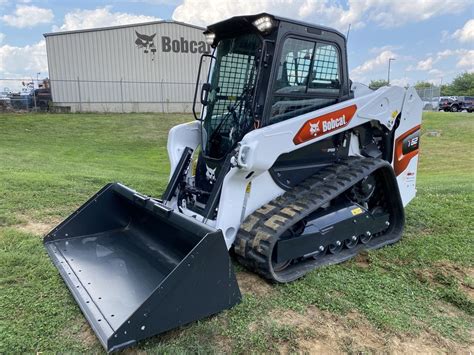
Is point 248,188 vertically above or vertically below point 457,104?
above

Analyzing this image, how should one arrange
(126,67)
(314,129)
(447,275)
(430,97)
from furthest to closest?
(430,97)
(126,67)
(314,129)
(447,275)

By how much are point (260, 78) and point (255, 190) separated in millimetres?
1029

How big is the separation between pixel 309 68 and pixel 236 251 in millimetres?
1921

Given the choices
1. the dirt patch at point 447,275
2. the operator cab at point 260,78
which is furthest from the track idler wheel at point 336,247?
the operator cab at point 260,78

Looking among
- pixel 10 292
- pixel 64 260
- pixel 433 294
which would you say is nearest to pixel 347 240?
pixel 433 294

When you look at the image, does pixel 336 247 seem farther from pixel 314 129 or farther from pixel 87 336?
pixel 87 336

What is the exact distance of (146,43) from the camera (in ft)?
78.7

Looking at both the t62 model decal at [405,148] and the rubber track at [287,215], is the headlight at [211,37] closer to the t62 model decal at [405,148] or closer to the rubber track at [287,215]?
the rubber track at [287,215]

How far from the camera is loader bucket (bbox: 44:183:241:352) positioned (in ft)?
8.60

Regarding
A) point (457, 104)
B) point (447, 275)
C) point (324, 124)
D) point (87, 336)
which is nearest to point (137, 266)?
point (87, 336)

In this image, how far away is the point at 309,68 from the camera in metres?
4.12

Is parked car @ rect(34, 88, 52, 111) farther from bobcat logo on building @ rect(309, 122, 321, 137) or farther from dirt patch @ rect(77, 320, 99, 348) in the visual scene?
dirt patch @ rect(77, 320, 99, 348)

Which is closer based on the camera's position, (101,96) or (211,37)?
(211,37)

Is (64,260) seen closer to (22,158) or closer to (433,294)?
(433,294)
